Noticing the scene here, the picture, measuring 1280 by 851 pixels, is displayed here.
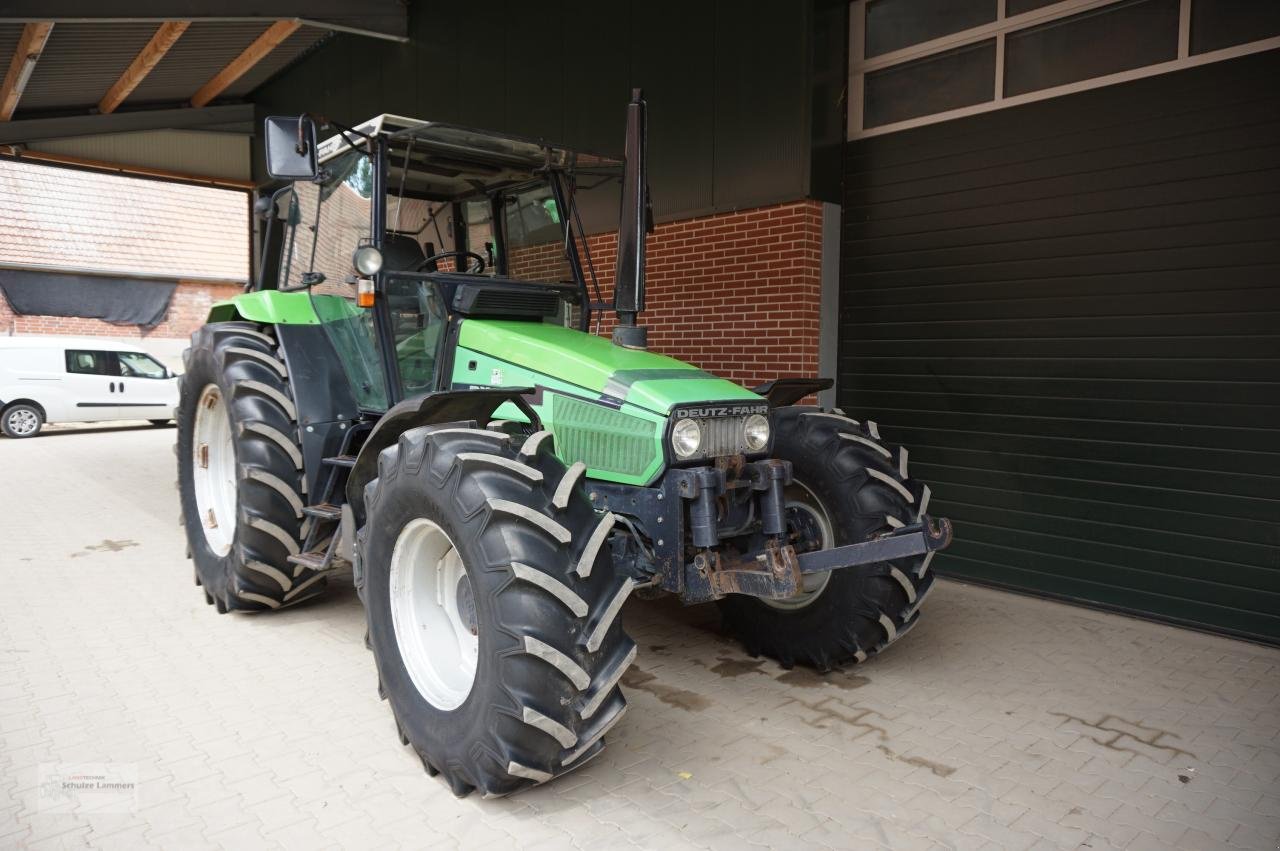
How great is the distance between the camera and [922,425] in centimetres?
620

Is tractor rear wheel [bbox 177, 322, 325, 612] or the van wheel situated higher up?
tractor rear wheel [bbox 177, 322, 325, 612]

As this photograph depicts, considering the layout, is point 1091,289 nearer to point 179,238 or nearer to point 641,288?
point 641,288

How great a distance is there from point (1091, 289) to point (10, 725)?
5816mm

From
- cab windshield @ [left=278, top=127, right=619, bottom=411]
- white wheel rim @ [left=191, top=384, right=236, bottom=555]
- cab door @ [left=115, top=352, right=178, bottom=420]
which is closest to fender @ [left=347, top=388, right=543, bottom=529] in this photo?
cab windshield @ [left=278, top=127, right=619, bottom=411]

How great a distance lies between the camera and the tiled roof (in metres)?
18.2

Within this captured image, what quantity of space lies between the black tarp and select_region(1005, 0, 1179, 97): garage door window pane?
19275 mm

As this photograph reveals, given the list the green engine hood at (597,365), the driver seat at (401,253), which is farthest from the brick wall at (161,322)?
the green engine hood at (597,365)

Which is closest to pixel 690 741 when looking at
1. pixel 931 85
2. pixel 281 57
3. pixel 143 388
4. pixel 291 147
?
pixel 291 147

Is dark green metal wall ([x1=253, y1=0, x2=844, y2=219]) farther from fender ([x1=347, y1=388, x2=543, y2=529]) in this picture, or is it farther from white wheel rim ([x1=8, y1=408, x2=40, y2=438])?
white wheel rim ([x1=8, y1=408, x2=40, y2=438])

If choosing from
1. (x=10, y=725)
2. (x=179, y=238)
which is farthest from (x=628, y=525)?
(x=179, y=238)

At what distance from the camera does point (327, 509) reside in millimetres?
4336

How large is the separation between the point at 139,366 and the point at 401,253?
42.1ft

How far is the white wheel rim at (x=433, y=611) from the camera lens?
3.21m

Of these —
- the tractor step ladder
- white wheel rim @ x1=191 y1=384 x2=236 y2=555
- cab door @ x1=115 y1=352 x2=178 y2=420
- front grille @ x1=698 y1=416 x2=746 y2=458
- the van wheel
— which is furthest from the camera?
cab door @ x1=115 y1=352 x2=178 y2=420
